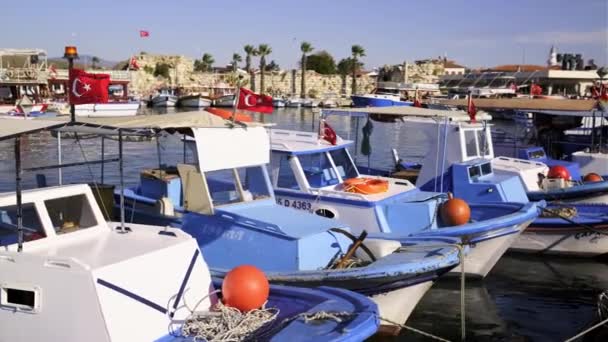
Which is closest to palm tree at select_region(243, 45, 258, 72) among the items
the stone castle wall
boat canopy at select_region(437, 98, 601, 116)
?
the stone castle wall

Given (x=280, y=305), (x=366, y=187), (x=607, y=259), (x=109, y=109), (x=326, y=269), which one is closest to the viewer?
(x=280, y=305)

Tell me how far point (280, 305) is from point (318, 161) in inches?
202

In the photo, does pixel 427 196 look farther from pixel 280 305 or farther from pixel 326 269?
pixel 280 305

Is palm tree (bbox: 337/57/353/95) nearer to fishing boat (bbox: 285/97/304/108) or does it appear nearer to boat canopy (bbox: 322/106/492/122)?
fishing boat (bbox: 285/97/304/108)

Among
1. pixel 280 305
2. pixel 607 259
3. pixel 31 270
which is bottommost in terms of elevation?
pixel 607 259

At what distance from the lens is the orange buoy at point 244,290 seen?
6.95 m

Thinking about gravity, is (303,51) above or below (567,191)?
above

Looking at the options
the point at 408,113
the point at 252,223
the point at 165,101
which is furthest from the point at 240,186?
the point at 165,101

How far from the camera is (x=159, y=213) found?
10.1 meters

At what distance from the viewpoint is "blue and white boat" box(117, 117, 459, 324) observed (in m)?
8.55

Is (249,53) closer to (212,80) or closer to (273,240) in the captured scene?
(212,80)

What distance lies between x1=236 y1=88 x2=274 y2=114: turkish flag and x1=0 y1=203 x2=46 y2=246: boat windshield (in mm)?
3617

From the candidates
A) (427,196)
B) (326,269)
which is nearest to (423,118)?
(427,196)

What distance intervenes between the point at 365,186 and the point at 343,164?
1.21m
